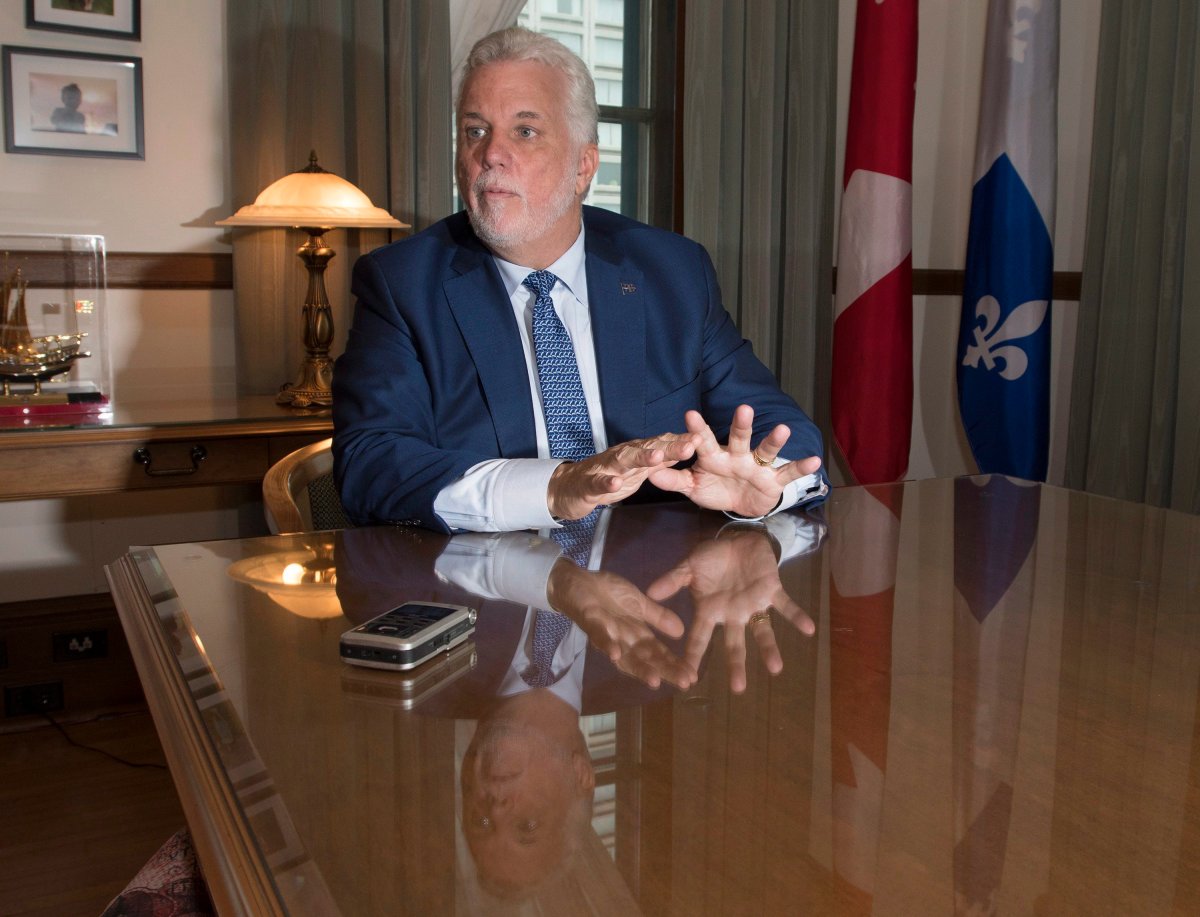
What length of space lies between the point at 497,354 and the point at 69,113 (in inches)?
72.3

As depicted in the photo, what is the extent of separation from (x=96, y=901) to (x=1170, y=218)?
3322 millimetres

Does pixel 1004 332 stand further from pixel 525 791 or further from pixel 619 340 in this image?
pixel 525 791

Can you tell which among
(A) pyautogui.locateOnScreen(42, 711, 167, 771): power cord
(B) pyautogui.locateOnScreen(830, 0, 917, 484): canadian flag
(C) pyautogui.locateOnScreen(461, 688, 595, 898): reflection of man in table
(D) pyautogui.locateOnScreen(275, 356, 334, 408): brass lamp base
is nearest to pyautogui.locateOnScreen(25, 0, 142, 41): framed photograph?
(D) pyautogui.locateOnScreen(275, 356, 334, 408): brass lamp base

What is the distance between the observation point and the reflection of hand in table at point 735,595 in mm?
955

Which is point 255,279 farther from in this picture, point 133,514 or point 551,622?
point 551,622

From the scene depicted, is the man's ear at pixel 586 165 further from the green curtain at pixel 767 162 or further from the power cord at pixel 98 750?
the power cord at pixel 98 750

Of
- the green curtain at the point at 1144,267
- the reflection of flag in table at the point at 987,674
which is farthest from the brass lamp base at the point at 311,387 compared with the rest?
the green curtain at the point at 1144,267

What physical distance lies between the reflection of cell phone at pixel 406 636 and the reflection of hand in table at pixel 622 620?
117 mm

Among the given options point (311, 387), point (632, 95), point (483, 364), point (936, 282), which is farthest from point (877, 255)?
point (483, 364)

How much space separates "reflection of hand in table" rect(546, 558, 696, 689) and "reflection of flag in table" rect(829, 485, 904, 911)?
131mm

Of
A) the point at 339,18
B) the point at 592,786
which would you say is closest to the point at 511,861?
the point at 592,786

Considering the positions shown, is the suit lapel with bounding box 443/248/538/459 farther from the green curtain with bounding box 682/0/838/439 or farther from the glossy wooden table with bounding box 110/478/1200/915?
the green curtain with bounding box 682/0/838/439

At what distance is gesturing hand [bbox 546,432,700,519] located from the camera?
1.37 metres

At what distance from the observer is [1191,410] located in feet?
11.0
